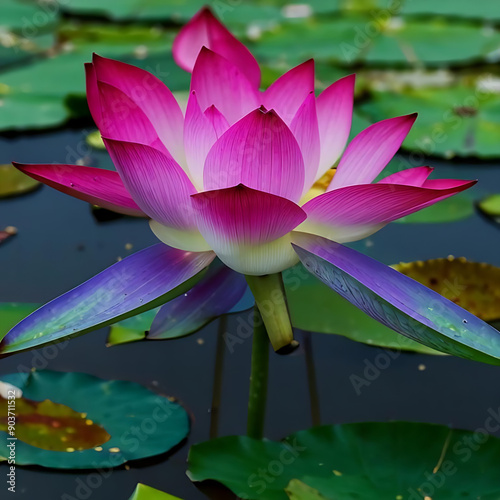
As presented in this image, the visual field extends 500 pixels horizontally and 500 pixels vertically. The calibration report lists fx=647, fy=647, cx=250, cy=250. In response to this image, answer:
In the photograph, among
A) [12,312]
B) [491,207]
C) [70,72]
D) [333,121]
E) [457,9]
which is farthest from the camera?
[457,9]

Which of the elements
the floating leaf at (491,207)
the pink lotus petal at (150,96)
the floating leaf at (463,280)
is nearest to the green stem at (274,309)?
the pink lotus petal at (150,96)

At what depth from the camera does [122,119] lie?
30.2 inches

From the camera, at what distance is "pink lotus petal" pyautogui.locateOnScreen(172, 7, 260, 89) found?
3.19 feet

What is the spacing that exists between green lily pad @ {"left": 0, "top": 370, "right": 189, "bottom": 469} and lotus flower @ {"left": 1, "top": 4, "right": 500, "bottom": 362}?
0.79ft

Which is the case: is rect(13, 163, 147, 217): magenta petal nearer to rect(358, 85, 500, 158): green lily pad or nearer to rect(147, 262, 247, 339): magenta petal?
rect(147, 262, 247, 339): magenta petal

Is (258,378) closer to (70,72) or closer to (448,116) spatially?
(448,116)

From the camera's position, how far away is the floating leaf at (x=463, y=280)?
118 cm

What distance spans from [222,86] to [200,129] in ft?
0.41

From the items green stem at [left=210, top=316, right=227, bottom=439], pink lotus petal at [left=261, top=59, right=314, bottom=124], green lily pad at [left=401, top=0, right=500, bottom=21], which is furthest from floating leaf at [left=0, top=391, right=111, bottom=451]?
green lily pad at [left=401, top=0, right=500, bottom=21]

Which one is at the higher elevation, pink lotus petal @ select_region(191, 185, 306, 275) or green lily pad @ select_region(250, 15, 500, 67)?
green lily pad @ select_region(250, 15, 500, 67)

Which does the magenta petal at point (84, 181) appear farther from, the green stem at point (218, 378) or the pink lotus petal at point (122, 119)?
the green stem at point (218, 378)

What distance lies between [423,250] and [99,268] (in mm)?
669

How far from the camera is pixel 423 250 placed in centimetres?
136

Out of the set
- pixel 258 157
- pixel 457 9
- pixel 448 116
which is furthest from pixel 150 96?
pixel 457 9
